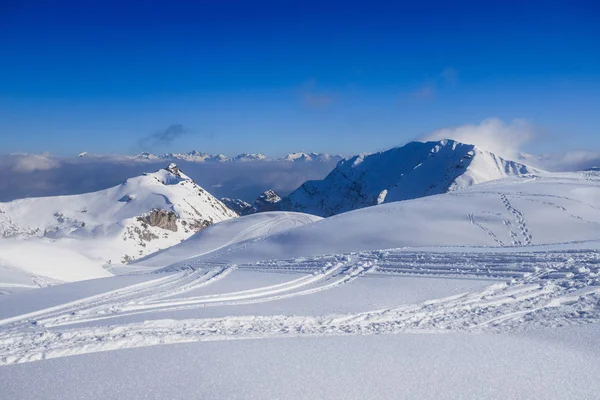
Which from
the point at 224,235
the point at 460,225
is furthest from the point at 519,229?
the point at 224,235

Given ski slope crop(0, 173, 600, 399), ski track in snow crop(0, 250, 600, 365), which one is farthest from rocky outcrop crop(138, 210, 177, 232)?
ski track in snow crop(0, 250, 600, 365)

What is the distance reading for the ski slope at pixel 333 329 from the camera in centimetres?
567

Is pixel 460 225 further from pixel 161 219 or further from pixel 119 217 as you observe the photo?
pixel 119 217

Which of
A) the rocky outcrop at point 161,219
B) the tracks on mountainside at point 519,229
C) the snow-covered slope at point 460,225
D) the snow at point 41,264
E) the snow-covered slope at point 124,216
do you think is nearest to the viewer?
the tracks on mountainside at point 519,229

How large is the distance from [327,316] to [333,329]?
95 centimetres

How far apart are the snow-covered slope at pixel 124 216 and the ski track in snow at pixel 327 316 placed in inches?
2323

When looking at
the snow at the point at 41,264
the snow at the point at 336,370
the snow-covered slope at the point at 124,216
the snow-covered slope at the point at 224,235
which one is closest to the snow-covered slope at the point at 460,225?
the snow at the point at 41,264

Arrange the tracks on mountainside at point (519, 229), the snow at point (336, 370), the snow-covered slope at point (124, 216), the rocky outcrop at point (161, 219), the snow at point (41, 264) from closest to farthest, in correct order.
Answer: the snow at point (336, 370) < the tracks on mountainside at point (519, 229) < the snow at point (41, 264) < the snow-covered slope at point (124, 216) < the rocky outcrop at point (161, 219)

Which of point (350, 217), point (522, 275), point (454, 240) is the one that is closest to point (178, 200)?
point (350, 217)

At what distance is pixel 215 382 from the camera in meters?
5.70

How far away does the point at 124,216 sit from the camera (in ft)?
327

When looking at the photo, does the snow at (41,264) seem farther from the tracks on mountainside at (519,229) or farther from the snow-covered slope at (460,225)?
the tracks on mountainside at (519,229)

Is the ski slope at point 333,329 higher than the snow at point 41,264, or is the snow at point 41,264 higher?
the snow at point 41,264

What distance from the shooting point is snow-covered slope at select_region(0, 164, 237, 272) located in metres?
76.1
